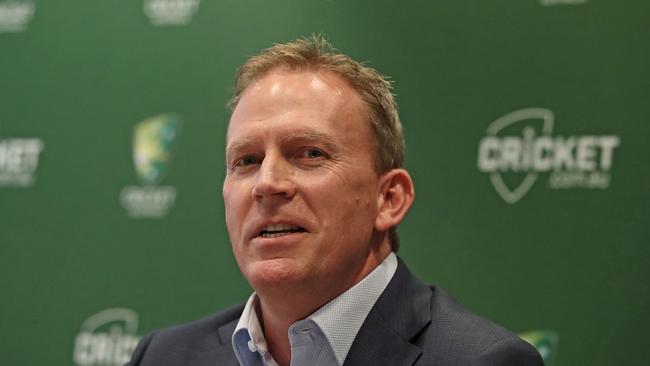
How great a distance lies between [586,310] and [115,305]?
168 centimetres

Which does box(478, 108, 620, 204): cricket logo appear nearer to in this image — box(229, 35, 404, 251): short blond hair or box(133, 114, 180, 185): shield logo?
box(229, 35, 404, 251): short blond hair

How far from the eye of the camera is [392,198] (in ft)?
7.41

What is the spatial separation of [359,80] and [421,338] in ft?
2.14

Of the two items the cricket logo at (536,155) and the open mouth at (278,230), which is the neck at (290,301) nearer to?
the open mouth at (278,230)

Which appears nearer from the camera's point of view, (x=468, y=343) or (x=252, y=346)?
(x=468, y=343)

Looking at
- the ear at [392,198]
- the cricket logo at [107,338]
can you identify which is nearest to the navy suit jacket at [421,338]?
the ear at [392,198]

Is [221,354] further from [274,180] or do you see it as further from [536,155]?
[536,155]

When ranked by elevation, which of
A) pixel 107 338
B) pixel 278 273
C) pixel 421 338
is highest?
pixel 278 273

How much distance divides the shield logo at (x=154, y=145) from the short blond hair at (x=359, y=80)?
1.03 m

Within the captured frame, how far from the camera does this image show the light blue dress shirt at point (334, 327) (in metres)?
2.05

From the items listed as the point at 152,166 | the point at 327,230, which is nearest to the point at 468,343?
the point at 327,230

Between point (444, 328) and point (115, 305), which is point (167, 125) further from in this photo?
point (444, 328)

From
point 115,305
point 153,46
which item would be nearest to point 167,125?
point 153,46

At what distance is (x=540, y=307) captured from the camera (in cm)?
274
